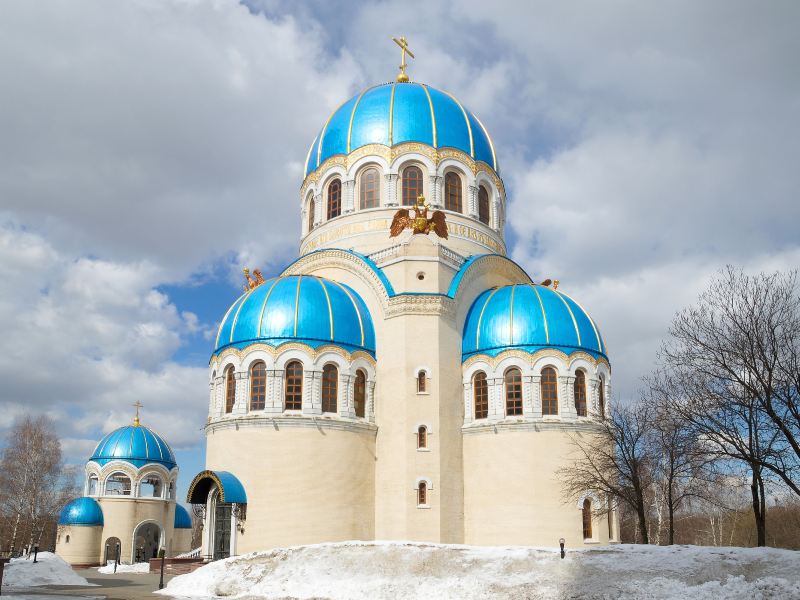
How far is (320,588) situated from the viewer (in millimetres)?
→ 17703

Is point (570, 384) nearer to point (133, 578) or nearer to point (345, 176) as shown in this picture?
point (345, 176)

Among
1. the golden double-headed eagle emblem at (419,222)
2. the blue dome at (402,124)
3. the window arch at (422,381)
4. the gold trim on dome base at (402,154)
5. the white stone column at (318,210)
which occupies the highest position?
the blue dome at (402,124)

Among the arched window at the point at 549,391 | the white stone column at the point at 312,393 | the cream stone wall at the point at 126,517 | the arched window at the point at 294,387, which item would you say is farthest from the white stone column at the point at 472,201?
the cream stone wall at the point at 126,517

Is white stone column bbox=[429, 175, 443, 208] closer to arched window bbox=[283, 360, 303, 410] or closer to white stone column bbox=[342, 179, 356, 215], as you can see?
white stone column bbox=[342, 179, 356, 215]

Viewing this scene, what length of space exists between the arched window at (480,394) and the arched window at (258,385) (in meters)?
7.10

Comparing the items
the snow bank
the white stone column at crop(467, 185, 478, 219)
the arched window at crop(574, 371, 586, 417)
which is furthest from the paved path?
the white stone column at crop(467, 185, 478, 219)

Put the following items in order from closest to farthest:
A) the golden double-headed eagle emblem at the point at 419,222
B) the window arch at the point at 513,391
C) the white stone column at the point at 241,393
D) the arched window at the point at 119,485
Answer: the white stone column at the point at 241,393
the window arch at the point at 513,391
the golden double-headed eagle emblem at the point at 419,222
the arched window at the point at 119,485

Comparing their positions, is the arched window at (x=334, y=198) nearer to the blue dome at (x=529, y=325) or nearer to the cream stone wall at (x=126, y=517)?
the blue dome at (x=529, y=325)

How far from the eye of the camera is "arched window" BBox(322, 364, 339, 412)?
2533 centimetres

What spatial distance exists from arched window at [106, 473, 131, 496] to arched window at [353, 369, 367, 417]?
1839cm

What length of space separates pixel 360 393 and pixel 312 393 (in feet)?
6.29

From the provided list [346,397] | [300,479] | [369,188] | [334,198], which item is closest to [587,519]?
[346,397]

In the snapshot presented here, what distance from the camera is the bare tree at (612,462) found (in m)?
23.9

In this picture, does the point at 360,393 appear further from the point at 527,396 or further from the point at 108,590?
the point at 108,590
